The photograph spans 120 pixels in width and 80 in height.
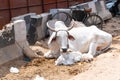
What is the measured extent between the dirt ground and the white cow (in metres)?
0.34

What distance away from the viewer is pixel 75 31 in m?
11.0

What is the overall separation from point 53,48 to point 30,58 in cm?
79

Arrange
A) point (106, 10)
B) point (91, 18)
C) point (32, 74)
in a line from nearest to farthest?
1. point (32, 74)
2. point (91, 18)
3. point (106, 10)

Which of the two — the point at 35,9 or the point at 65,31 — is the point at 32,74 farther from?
the point at 35,9

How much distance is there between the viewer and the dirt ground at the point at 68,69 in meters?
8.30

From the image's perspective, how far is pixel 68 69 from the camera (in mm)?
9055

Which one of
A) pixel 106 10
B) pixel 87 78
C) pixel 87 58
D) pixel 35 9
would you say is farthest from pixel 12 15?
pixel 106 10

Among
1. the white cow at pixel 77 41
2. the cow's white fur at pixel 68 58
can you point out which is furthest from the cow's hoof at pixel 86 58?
the cow's white fur at pixel 68 58

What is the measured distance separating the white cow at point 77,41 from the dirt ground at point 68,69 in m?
0.34

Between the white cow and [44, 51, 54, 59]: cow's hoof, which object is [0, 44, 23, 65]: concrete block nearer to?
[44, 51, 54, 59]: cow's hoof

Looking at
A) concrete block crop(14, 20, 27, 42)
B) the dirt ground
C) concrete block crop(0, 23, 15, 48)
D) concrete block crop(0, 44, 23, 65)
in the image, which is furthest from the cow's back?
concrete block crop(0, 23, 15, 48)

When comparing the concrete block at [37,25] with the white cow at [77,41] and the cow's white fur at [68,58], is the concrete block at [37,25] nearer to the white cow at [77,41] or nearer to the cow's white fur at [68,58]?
the white cow at [77,41]

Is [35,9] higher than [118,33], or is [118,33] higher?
[35,9]

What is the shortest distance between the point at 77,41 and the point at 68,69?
6.29ft
